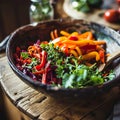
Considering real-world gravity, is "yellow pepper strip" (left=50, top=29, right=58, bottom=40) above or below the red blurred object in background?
above

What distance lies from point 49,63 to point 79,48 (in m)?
0.23

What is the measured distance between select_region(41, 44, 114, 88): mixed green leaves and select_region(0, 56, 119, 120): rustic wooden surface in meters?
0.11

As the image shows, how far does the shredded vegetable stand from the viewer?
1189mm

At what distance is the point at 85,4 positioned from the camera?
7.43 feet

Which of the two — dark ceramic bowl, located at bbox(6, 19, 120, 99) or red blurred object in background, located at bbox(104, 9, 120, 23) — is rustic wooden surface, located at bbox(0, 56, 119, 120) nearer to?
dark ceramic bowl, located at bbox(6, 19, 120, 99)

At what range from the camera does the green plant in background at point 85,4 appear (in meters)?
2.25

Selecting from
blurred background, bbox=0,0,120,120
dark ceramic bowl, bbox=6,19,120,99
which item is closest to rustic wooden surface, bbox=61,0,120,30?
blurred background, bbox=0,0,120,120

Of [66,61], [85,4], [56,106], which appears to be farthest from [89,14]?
[56,106]

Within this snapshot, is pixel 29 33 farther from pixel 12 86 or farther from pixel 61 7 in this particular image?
pixel 61 7

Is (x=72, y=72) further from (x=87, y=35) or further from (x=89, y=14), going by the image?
(x=89, y=14)

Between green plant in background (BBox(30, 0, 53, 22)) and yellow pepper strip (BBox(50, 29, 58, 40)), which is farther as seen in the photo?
green plant in background (BBox(30, 0, 53, 22))

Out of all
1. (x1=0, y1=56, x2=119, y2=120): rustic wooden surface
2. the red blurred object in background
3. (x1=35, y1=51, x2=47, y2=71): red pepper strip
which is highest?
(x1=35, y1=51, x2=47, y2=71): red pepper strip

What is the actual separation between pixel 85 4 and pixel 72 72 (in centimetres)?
116

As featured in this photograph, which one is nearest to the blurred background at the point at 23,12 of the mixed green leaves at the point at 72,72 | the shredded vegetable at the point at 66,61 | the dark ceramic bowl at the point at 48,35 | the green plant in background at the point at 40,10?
the green plant in background at the point at 40,10
